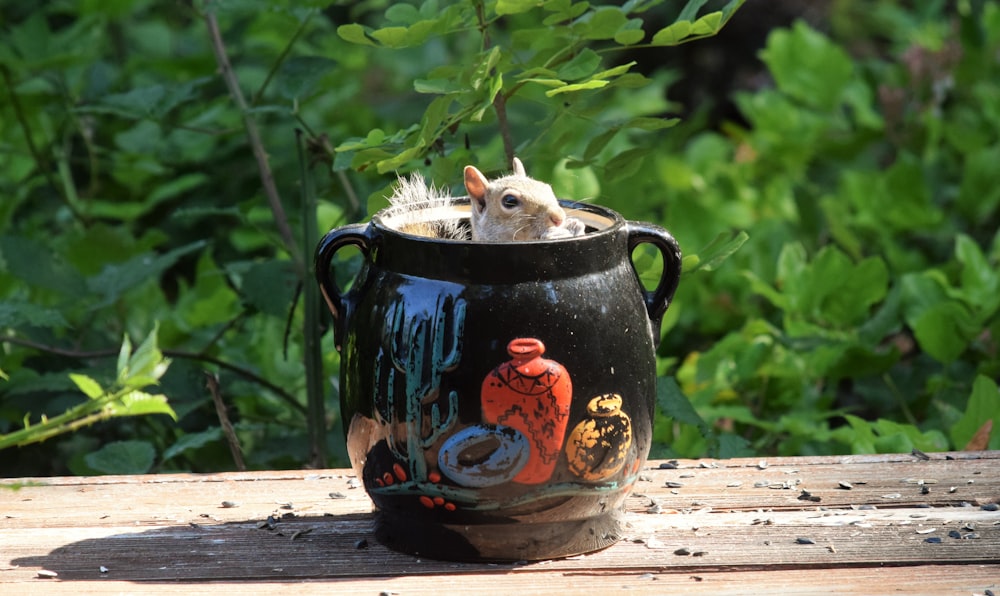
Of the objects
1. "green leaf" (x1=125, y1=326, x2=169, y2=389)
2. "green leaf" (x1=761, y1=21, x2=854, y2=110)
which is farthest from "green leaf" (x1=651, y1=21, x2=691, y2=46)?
"green leaf" (x1=761, y1=21, x2=854, y2=110)

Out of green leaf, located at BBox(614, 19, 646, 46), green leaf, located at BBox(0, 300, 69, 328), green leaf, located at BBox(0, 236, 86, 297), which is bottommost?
green leaf, located at BBox(0, 236, 86, 297)

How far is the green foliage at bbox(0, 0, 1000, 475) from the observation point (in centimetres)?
213

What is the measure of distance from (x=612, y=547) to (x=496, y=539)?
0.58 ft

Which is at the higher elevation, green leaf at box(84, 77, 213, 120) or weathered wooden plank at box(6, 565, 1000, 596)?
green leaf at box(84, 77, 213, 120)

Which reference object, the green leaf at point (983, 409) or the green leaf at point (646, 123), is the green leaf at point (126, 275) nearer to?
the green leaf at point (646, 123)

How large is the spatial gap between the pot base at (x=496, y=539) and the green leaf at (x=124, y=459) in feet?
2.68

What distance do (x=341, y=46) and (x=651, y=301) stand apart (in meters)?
3.27

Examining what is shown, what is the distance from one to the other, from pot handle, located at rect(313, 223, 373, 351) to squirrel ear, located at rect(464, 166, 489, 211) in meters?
0.15

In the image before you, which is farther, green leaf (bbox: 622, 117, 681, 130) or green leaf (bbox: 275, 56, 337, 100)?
green leaf (bbox: 275, 56, 337, 100)

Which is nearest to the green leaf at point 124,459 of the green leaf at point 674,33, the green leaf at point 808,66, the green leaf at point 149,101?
the green leaf at point 149,101

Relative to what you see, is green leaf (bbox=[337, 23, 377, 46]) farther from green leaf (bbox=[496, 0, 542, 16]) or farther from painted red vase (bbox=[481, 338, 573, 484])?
painted red vase (bbox=[481, 338, 573, 484])

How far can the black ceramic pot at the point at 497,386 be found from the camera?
5.00ft

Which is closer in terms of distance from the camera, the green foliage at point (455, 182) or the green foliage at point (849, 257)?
the green foliage at point (455, 182)

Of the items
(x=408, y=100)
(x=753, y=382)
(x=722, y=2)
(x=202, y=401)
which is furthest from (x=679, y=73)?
(x=202, y=401)
